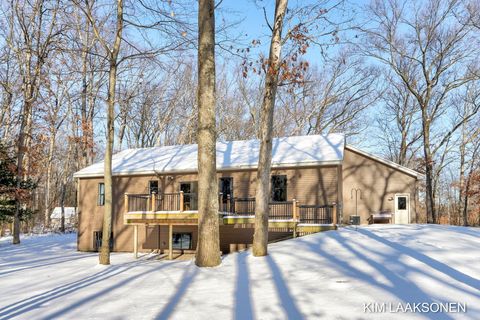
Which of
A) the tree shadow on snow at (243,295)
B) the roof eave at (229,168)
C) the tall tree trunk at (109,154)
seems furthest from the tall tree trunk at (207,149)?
the roof eave at (229,168)

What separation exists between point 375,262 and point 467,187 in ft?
86.0

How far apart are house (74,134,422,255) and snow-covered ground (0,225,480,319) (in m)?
5.08

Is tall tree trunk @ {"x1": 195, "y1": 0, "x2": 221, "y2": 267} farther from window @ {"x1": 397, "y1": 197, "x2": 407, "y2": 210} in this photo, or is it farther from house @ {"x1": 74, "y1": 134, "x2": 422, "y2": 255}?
window @ {"x1": 397, "y1": 197, "x2": 407, "y2": 210}

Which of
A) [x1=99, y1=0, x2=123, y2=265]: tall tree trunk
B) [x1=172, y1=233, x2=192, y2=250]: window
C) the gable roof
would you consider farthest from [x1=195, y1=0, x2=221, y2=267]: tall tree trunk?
the gable roof

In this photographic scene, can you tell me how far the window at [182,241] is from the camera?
18406mm

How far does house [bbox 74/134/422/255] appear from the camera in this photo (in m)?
16.3

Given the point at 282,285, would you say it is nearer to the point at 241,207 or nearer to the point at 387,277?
the point at 387,277

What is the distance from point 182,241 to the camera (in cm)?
1858

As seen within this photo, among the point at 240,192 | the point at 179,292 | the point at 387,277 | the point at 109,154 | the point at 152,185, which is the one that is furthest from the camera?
the point at 152,185

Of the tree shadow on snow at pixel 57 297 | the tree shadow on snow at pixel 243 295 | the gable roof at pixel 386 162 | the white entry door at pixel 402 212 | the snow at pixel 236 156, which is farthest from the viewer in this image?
the white entry door at pixel 402 212

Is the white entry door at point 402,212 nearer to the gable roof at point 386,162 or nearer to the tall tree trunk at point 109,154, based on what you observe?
the gable roof at point 386,162

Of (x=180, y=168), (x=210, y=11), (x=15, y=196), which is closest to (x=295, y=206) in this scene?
(x=180, y=168)

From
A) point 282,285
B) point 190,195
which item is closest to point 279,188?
point 190,195

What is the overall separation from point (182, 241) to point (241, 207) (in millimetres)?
3495
